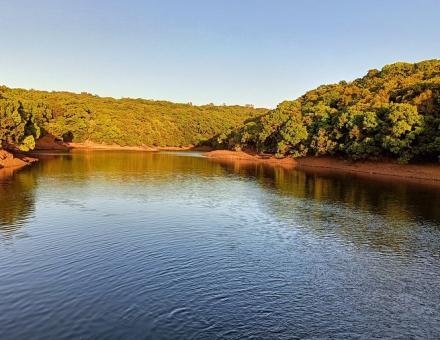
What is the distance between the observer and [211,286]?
74.3 ft

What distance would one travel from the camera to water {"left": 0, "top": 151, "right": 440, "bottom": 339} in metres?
18.2

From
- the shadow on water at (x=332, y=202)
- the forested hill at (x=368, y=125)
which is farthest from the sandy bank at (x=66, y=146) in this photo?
the shadow on water at (x=332, y=202)

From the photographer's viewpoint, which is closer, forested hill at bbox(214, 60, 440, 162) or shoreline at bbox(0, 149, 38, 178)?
shoreline at bbox(0, 149, 38, 178)

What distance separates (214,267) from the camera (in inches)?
1020

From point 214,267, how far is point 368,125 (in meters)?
75.9

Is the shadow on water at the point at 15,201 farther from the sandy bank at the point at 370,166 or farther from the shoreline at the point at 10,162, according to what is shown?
the sandy bank at the point at 370,166

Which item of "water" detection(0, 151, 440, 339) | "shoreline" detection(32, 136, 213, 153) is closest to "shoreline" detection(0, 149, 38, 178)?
"water" detection(0, 151, 440, 339)

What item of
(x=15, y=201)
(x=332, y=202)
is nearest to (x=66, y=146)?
(x=15, y=201)

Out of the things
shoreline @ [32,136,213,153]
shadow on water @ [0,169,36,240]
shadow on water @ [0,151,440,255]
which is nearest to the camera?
shadow on water @ [0,169,36,240]

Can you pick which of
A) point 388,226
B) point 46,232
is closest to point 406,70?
point 388,226

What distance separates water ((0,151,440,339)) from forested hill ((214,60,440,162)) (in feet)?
119

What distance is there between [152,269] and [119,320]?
6.94 metres

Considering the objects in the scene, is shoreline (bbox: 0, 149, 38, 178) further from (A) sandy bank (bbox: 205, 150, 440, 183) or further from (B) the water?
(A) sandy bank (bbox: 205, 150, 440, 183)

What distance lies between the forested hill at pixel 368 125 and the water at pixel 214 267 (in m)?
36.3
